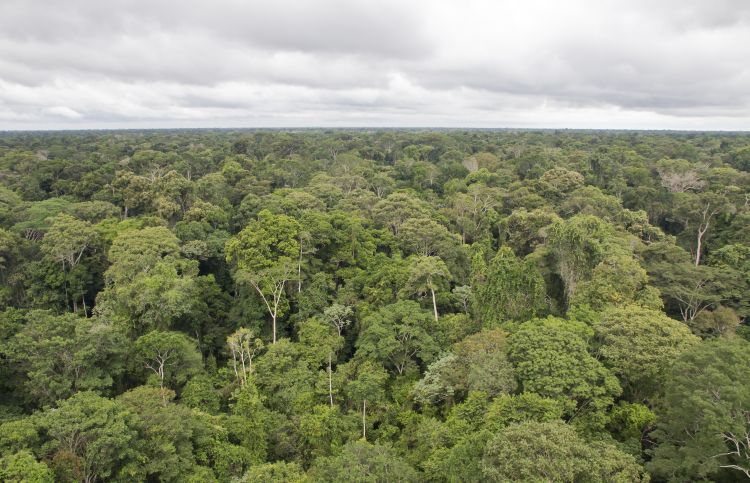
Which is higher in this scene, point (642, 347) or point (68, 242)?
point (68, 242)

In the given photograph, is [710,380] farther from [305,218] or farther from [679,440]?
[305,218]

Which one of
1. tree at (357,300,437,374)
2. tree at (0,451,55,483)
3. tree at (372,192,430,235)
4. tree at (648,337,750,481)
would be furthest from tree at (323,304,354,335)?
tree at (648,337,750,481)

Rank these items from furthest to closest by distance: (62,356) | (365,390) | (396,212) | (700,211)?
(396,212) < (700,211) < (365,390) < (62,356)

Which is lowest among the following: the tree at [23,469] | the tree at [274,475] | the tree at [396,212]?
the tree at [274,475]

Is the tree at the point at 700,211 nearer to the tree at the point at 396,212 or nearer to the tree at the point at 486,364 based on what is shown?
the tree at the point at 396,212

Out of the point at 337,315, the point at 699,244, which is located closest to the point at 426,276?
the point at 337,315

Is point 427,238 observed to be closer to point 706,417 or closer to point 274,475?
point 274,475

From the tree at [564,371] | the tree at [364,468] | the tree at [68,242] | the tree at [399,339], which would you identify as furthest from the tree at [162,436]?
the tree at [68,242]
